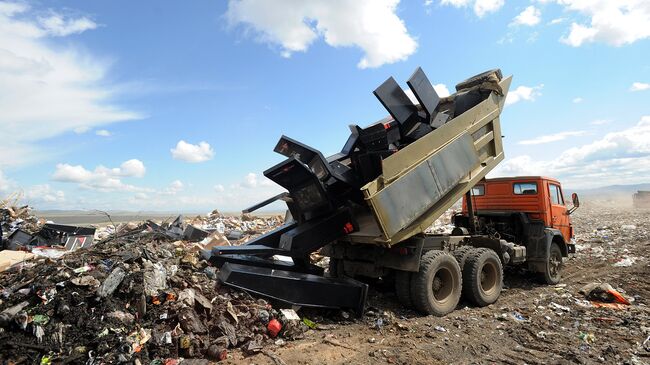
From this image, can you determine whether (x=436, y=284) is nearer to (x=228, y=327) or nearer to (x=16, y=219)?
(x=228, y=327)

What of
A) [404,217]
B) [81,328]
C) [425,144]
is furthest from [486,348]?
[81,328]

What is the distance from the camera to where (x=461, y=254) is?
6301mm

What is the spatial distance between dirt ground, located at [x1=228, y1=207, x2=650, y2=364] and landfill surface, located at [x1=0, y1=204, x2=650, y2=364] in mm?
18

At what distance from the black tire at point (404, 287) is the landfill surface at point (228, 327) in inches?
7.3

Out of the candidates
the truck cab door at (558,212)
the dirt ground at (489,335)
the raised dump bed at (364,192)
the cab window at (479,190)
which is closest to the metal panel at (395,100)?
the raised dump bed at (364,192)

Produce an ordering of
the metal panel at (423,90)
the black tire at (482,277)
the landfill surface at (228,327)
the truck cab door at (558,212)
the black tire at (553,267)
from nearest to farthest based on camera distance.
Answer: the landfill surface at (228,327), the metal panel at (423,90), the black tire at (482,277), the black tire at (553,267), the truck cab door at (558,212)

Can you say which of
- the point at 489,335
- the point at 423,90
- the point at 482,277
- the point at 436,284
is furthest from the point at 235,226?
the point at 489,335

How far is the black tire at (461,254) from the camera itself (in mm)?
6215

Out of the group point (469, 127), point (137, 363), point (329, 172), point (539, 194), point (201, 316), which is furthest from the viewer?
point (539, 194)

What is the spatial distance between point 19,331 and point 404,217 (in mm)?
4168

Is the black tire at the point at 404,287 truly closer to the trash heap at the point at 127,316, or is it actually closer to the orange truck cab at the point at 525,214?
the trash heap at the point at 127,316

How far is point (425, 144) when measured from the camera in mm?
5410

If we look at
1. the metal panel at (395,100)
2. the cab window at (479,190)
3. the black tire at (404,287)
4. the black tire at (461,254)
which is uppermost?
the metal panel at (395,100)

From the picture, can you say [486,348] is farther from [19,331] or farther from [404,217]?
[19,331]
